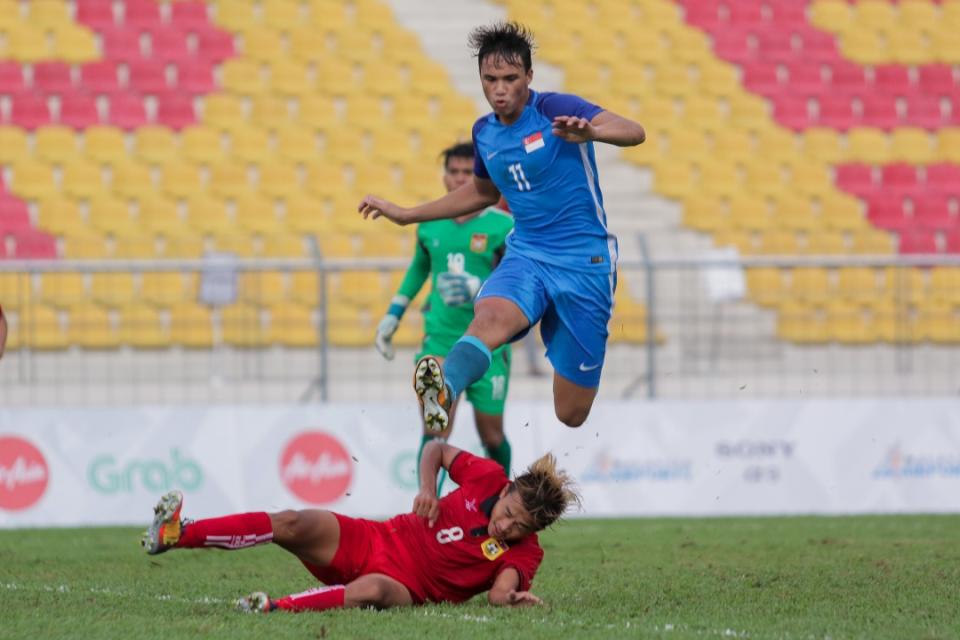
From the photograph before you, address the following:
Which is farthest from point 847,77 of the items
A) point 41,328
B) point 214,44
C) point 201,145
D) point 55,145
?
point 41,328

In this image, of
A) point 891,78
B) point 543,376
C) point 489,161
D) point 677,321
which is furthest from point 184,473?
point 891,78

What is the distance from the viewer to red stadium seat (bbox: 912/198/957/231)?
18.0 meters

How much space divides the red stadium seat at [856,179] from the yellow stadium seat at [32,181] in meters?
9.92

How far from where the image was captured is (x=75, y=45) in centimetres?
1834

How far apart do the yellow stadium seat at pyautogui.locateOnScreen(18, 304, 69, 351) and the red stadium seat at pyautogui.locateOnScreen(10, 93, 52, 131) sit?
564 cm

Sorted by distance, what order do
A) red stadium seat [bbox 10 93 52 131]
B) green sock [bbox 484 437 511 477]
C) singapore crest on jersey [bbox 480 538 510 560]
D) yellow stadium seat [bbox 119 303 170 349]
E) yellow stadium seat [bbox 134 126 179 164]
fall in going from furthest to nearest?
red stadium seat [bbox 10 93 52 131] → yellow stadium seat [bbox 134 126 179 164] → yellow stadium seat [bbox 119 303 170 349] → green sock [bbox 484 437 511 477] → singapore crest on jersey [bbox 480 538 510 560]

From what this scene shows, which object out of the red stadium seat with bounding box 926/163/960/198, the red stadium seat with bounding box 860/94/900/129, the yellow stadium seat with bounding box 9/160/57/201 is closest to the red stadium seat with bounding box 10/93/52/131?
the yellow stadium seat with bounding box 9/160/57/201

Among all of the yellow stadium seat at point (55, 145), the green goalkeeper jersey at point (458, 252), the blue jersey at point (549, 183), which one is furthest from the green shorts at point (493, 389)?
the yellow stadium seat at point (55, 145)

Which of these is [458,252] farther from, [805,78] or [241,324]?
[805,78]

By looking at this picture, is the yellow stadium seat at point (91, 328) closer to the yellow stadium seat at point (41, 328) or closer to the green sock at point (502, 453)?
the yellow stadium seat at point (41, 328)

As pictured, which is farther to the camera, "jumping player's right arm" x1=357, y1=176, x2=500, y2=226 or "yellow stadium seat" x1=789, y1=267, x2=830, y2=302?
"yellow stadium seat" x1=789, y1=267, x2=830, y2=302

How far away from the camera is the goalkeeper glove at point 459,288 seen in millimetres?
9578

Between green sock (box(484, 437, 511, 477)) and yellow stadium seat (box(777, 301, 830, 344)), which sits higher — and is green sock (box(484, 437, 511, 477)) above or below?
below

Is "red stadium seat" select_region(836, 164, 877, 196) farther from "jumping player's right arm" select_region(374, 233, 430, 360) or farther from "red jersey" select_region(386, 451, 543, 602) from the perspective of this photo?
"red jersey" select_region(386, 451, 543, 602)
